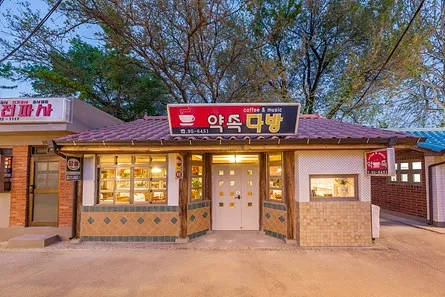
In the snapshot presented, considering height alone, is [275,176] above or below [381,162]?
below

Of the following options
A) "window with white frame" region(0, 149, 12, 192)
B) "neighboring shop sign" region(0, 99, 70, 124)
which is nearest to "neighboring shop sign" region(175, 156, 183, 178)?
"neighboring shop sign" region(0, 99, 70, 124)

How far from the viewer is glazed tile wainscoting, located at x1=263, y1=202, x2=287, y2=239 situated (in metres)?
7.16

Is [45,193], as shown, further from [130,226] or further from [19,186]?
[130,226]

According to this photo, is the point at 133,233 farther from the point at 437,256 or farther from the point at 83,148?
the point at 437,256

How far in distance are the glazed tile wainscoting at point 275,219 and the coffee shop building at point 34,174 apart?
616cm

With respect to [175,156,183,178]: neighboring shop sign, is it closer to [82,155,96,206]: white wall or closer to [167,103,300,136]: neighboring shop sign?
[167,103,300,136]: neighboring shop sign

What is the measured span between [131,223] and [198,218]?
2.03m

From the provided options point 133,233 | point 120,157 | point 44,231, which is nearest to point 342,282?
point 133,233

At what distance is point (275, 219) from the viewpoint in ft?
24.5

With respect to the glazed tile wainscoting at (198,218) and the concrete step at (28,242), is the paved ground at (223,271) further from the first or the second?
the glazed tile wainscoting at (198,218)

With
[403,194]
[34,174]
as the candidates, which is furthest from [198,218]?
[403,194]

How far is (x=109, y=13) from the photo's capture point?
10.7 metres

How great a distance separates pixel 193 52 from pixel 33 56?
1018 cm

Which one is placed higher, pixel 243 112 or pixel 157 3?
pixel 157 3
